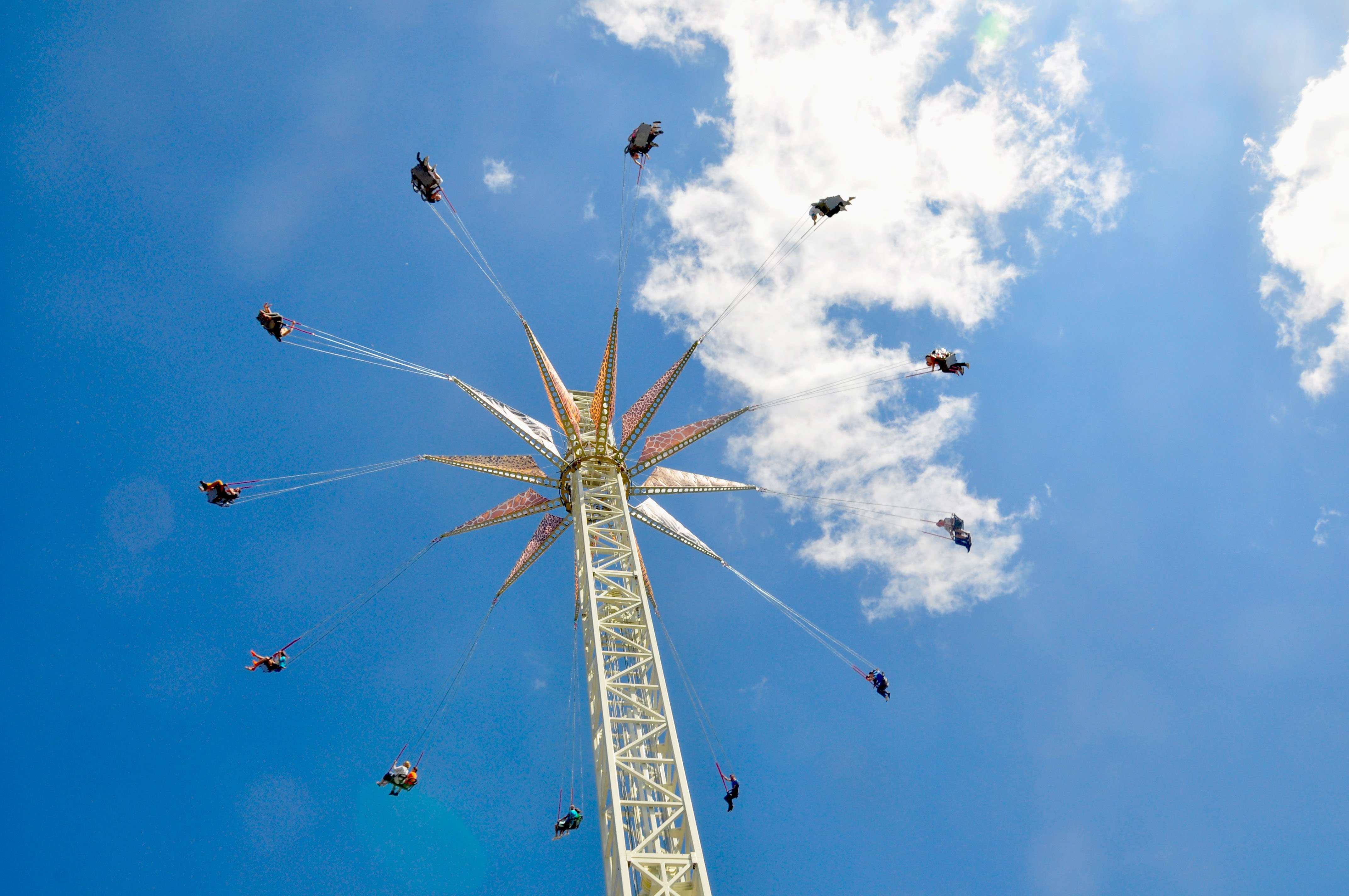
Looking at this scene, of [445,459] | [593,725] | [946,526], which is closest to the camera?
[593,725]

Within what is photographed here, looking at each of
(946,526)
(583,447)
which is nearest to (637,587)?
(583,447)

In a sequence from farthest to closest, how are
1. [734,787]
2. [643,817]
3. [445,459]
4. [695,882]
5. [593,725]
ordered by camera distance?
[445,459] → [734,787] → [593,725] → [643,817] → [695,882]

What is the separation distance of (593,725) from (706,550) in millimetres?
7307

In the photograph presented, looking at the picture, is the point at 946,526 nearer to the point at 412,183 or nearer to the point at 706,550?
Result: the point at 706,550

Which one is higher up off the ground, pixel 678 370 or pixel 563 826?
pixel 678 370

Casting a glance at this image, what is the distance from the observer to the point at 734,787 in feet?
64.5

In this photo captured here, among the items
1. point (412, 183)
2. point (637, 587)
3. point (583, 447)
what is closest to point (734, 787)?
point (637, 587)

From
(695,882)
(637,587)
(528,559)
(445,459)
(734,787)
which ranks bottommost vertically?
(695,882)

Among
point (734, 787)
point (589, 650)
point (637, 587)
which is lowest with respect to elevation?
point (734, 787)

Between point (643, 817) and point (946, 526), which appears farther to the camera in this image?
point (946, 526)

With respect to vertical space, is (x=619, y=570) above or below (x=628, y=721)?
above

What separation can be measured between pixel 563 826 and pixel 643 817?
3.45m

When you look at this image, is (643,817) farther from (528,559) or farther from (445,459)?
(445,459)

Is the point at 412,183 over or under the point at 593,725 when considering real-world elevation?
over
